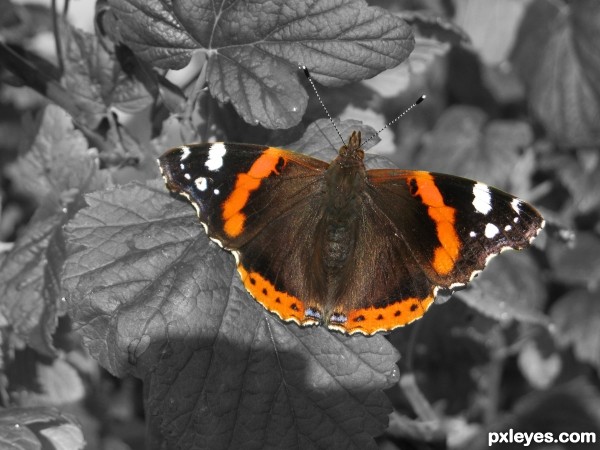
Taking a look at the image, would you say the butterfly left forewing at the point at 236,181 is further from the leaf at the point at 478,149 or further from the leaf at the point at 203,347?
the leaf at the point at 478,149

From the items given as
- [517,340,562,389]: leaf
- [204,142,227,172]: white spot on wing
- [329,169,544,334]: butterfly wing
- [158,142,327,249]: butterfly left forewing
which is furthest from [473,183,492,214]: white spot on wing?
[517,340,562,389]: leaf

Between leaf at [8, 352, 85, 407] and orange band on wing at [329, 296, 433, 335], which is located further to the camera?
leaf at [8, 352, 85, 407]

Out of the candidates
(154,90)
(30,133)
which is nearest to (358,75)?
(154,90)

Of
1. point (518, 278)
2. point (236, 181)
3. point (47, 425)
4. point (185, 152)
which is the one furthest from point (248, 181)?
point (518, 278)

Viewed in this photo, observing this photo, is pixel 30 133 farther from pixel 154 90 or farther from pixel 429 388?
pixel 429 388

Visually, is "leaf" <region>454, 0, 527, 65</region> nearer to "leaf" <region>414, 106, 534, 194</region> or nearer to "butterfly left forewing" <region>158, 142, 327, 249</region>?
"leaf" <region>414, 106, 534, 194</region>

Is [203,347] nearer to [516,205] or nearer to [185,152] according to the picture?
[185,152]

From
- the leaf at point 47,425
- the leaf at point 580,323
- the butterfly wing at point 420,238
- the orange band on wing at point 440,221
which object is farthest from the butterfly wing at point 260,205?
the leaf at point 580,323
